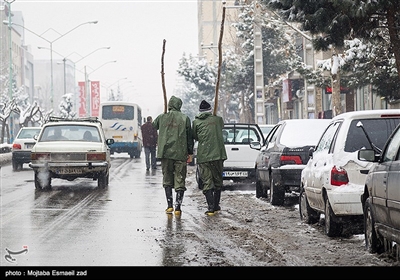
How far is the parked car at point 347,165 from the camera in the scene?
11.1 metres

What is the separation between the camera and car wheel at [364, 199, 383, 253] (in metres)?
9.73

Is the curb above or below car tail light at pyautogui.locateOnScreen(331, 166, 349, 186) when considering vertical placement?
below

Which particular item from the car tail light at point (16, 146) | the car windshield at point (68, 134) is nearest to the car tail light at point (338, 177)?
the car windshield at point (68, 134)

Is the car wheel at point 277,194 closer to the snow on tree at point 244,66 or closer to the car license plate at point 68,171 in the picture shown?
the car license plate at point 68,171

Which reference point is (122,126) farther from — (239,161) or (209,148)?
(209,148)

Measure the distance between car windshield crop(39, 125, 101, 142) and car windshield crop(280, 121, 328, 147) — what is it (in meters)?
6.43

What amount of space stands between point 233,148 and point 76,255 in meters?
12.0

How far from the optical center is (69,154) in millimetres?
20766

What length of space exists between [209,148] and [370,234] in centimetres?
540

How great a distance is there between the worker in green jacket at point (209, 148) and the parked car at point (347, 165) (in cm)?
286

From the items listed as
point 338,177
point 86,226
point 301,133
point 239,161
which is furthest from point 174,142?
point 239,161

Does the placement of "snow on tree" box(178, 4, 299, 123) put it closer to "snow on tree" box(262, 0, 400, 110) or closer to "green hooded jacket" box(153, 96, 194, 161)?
"snow on tree" box(262, 0, 400, 110)

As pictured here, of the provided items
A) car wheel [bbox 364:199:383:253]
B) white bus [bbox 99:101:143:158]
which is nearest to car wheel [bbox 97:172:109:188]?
car wheel [bbox 364:199:383:253]
